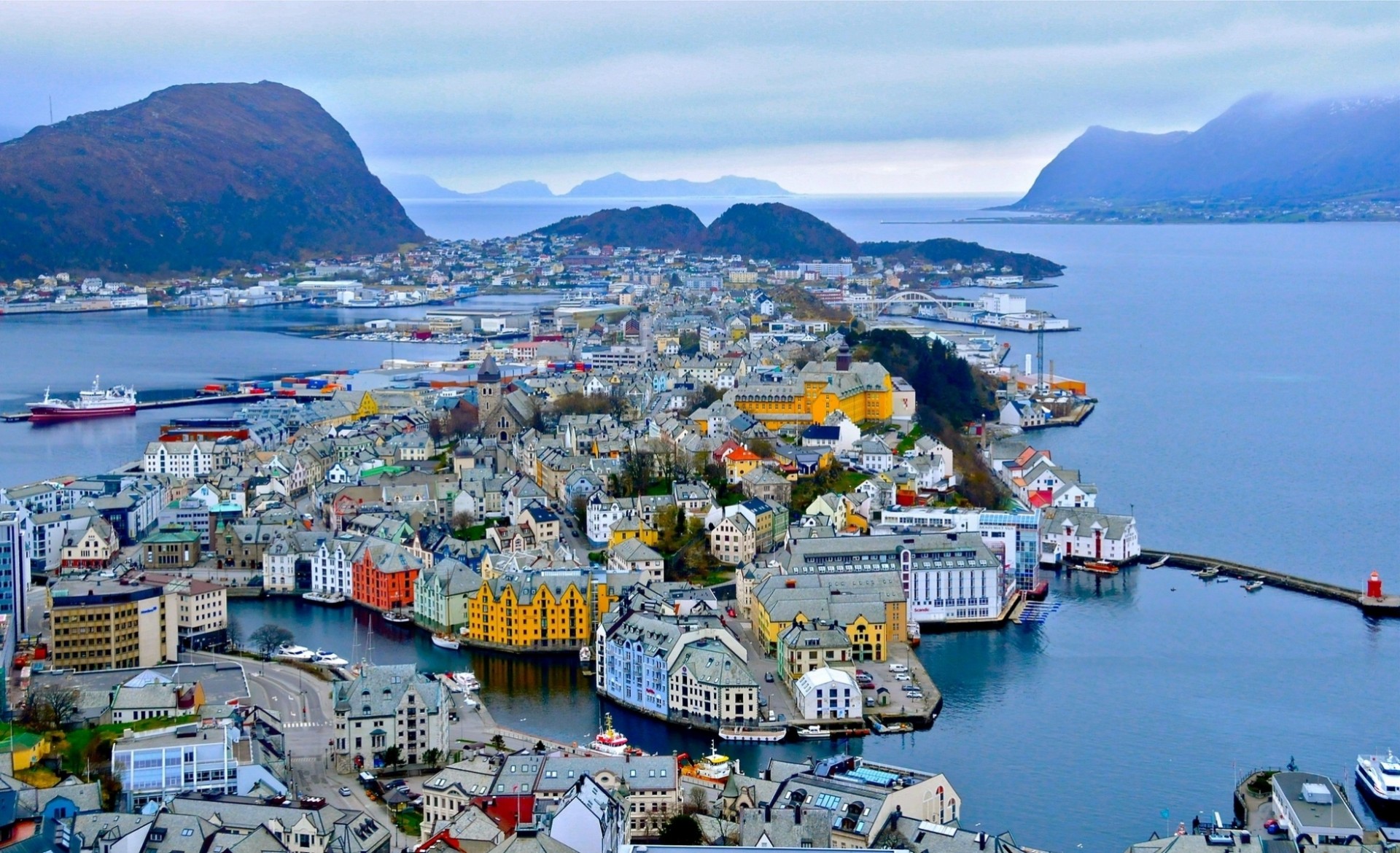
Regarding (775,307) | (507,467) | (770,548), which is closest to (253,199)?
(775,307)

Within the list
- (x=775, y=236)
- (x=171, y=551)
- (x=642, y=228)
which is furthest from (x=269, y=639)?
(x=642, y=228)

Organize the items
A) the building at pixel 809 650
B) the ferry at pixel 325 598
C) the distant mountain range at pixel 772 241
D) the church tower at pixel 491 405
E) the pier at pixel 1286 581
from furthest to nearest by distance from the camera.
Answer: the distant mountain range at pixel 772 241
the church tower at pixel 491 405
the ferry at pixel 325 598
the pier at pixel 1286 581
the building at pixel 809 650

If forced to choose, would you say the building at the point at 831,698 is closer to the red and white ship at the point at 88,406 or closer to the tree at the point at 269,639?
the tree at the point at 269,639

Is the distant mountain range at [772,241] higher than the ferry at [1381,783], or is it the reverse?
the distant mountain range at [772,241]

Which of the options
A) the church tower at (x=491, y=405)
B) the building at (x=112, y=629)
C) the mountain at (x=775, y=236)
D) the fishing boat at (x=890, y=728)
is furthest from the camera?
the mountain at (x=775, y=236)

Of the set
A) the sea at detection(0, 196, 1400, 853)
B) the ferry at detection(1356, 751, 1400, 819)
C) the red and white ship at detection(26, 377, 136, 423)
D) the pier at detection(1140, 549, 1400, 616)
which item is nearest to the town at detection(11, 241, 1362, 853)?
the sea at detection(0, 196, 1400, 853)

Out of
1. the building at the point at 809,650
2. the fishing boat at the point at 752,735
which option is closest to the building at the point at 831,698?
the fishing boat at the point at 752,735

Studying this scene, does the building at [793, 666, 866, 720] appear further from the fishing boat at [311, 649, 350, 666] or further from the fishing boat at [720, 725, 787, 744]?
the fishing boat at [311, 649, 350, 666]
